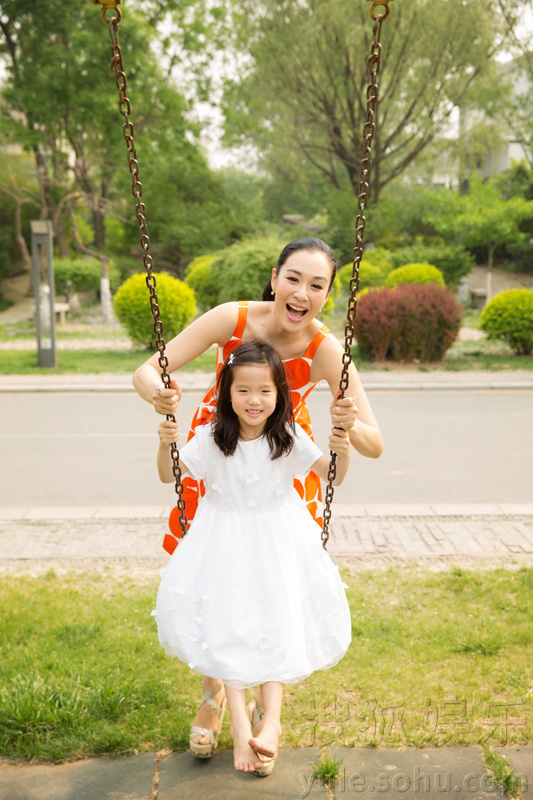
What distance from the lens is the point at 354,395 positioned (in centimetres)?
286

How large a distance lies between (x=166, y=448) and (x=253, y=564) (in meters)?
0.52

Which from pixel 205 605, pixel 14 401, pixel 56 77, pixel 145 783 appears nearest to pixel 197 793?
pixel 145 783

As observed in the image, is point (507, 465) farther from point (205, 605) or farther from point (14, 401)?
point (14, 401)

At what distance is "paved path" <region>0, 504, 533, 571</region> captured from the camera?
4.77 meters

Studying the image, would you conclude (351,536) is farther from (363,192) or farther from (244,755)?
(363,192)

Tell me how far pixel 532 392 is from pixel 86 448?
23.5 ft

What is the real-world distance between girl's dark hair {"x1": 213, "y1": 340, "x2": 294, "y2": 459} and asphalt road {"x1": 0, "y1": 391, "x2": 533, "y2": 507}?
3851 millimetres

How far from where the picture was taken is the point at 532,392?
38.9 ft

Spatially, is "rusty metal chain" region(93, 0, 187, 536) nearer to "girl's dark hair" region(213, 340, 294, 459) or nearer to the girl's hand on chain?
the girl's hand on chain

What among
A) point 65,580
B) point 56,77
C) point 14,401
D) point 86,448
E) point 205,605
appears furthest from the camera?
point 56,77

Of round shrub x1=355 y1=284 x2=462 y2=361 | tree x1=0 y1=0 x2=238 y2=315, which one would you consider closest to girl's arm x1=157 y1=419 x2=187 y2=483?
round shrub x1=355 y1=284 x2=462 y2=361

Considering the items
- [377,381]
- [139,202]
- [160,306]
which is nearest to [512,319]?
[377,381]

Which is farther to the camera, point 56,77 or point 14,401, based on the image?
point 56,77

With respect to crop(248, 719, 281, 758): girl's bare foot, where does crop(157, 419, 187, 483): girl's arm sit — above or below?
above
